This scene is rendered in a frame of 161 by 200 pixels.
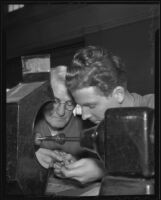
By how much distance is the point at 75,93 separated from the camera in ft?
4.27

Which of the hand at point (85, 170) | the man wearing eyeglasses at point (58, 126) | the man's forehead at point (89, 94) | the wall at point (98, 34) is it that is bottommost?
the hand at point (85, 170)

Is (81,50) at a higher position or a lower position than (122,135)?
higher

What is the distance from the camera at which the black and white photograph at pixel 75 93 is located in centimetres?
125

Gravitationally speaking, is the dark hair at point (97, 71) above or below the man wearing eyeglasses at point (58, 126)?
above

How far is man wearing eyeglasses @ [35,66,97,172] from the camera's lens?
1.28 m

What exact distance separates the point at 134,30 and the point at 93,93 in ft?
0.80

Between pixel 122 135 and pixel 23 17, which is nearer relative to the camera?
pixel 122 135

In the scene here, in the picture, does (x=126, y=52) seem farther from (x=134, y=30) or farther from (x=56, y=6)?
(x=56, y=6)

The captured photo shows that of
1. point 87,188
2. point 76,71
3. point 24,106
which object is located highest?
point 76,71

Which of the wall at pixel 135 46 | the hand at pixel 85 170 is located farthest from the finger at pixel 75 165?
the wall at pixel 135 46

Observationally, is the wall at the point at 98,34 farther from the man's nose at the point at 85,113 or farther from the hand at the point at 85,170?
the hand at the point at 85,170

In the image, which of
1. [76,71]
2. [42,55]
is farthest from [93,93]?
[42,55]

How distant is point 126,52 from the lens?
1.31m

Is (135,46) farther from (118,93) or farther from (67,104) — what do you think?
(67,104)
